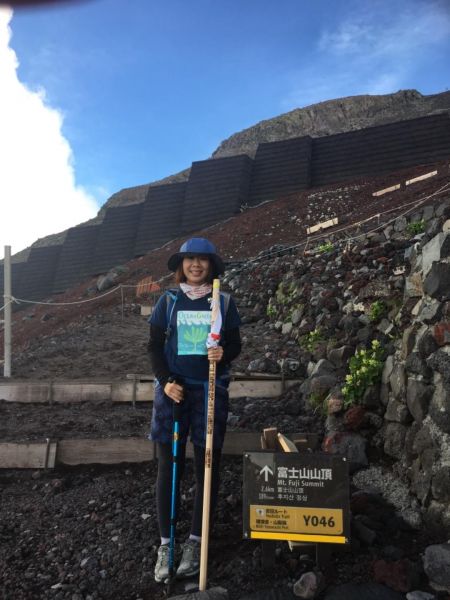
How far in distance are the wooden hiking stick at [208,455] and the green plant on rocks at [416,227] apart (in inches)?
211

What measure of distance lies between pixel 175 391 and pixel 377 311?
10.0 ft

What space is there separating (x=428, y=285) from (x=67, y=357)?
23.2ft

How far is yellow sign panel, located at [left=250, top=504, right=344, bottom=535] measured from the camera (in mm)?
2432

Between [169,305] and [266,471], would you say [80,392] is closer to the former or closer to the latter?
[169,305]

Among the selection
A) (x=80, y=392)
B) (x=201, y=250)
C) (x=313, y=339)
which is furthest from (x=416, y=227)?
(x=80, y=392)

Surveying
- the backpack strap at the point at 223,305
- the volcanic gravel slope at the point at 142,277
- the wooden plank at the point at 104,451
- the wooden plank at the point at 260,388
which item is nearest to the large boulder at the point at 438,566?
the backpack strap at the point at 223,305

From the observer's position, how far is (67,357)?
8789 mm

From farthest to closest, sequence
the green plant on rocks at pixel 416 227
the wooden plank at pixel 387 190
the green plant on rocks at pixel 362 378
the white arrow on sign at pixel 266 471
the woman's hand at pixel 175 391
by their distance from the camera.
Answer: the wooden plank at pixel 387 190 < the green plant on rocks at pixel 416 227 < the green plant on rocks at pixel 362 378 < the woman's hand at pixel 175 391 < the white arrow on sign at pixel 266 471

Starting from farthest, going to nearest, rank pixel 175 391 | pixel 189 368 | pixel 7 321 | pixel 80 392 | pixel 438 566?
1. pixel 7 321
2. pixel 80 392
3. pixel 189 368
4. pixel 175 391
5. pixel 438 566

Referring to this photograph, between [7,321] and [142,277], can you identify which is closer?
[7,321]

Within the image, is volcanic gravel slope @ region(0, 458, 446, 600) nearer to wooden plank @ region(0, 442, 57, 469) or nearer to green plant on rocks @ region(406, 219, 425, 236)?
wooden plank @ region(0, 442, 57, 469)

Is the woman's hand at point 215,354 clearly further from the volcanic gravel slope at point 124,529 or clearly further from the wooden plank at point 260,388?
the wooden plank at point 260,388

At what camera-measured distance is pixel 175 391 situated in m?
2.70

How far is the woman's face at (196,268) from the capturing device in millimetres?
2941
